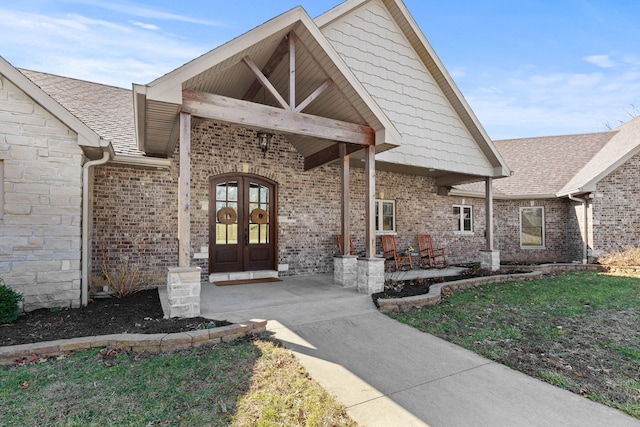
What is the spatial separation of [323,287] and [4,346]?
470 cm

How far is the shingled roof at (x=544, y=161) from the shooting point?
13.5 meters

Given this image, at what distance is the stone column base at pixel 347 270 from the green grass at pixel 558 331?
5.75ft

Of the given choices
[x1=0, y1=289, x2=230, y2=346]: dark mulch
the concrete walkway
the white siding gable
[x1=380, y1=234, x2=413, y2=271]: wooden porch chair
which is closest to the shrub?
[x1=0, y1=289, x2=230, y2=346]: dark mulch

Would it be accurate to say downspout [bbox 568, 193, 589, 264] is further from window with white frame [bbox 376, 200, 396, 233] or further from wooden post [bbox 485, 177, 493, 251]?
window with white frame [bbox 376, 200, 396, 233]

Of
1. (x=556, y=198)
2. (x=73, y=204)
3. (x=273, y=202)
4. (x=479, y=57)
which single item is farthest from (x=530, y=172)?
(x=73, y=204)

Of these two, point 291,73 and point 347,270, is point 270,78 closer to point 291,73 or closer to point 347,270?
point 291,73

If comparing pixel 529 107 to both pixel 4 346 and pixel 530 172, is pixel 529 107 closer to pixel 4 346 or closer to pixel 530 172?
pixel 530 172

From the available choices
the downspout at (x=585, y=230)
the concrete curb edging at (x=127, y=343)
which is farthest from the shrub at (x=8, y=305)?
the downspout at (x=585, y=230)

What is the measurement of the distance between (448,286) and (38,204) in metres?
7.59

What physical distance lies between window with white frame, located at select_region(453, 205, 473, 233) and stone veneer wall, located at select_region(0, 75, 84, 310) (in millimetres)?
10981

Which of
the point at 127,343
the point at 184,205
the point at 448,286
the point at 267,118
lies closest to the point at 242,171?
the point at 267,118

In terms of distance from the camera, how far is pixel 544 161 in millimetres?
15422

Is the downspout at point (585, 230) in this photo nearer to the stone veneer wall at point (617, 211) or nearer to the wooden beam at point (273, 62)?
the stone veneer wall at point (617, 211)

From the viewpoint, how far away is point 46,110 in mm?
5125
